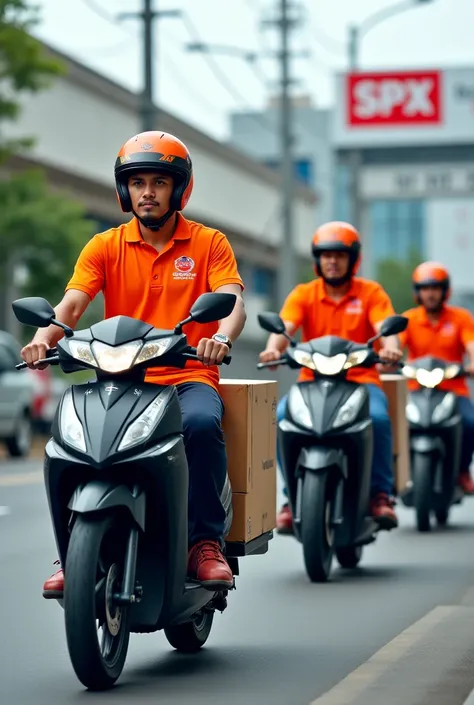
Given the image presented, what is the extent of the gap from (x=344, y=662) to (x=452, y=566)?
4.07 m

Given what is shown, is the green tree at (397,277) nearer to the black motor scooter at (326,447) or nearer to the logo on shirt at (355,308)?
the logo on shirt at (355,308)

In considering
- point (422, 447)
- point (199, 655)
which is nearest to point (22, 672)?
point (199, 655)

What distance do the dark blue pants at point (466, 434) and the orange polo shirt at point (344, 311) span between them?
10.1 ft

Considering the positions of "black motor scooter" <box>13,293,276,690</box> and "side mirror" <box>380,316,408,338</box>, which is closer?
"black motor scooter" <box>13,293,276,690</box>

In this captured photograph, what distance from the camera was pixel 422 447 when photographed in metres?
13.6

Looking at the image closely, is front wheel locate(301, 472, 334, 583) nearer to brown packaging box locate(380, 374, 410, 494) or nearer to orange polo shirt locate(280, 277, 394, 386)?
orange polo shirt locate(280, 277, 394, 386)

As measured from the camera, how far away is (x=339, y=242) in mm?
11070

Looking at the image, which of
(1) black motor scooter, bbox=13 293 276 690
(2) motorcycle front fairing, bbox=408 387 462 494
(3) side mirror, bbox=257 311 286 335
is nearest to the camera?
(1) black motor scooter, bbox=13 293 276 690

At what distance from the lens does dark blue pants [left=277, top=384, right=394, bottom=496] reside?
1112 cm

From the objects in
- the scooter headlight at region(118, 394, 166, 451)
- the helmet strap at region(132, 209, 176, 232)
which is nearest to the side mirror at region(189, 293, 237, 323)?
the scooter headlight at region(118, 394, 166, 451)

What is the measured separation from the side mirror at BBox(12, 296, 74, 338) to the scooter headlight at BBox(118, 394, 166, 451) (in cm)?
45

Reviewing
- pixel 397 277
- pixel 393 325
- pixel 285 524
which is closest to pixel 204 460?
pixel 393 325

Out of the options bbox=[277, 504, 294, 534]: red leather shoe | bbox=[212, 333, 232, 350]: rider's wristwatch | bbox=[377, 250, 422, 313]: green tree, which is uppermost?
bbox=[377, 250, 422, 313]: green tree

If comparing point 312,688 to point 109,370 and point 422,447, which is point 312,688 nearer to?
point 109,370
